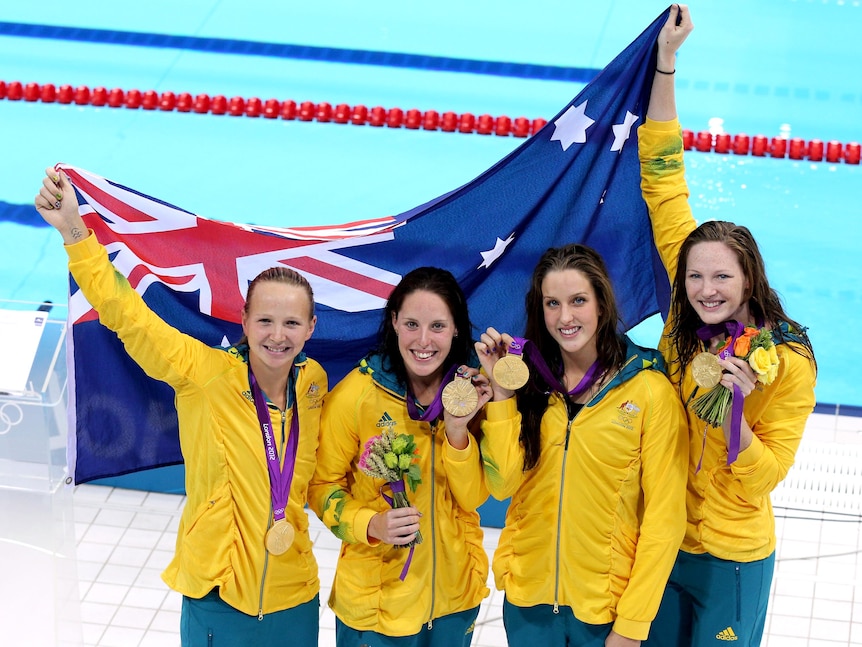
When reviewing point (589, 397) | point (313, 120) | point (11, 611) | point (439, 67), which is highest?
point (439, 67)

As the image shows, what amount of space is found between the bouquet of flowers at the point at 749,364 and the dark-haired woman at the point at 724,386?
0.11 feet

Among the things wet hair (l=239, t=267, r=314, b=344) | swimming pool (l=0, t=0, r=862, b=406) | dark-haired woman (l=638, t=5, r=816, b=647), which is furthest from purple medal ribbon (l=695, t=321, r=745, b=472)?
swimming pool (l=0, t=0, r=862, b=406)

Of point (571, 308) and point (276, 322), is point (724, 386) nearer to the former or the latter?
point (571, 308)

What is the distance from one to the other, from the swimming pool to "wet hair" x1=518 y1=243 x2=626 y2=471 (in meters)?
3.93

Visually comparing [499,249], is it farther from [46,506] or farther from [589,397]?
[46,506]

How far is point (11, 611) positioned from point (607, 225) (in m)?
2.52

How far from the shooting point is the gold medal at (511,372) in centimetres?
308

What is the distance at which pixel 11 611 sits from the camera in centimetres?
425

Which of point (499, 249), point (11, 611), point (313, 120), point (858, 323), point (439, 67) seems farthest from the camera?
point (439, 67)

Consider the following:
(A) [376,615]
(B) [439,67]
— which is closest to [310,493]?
(A) [376,615]

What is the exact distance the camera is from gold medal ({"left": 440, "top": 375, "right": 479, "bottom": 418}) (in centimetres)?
312

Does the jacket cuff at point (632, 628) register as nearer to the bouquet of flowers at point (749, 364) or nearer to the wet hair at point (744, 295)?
the bouquet of flowers at point (749, 364)

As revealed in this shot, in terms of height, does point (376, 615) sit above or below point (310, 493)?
below

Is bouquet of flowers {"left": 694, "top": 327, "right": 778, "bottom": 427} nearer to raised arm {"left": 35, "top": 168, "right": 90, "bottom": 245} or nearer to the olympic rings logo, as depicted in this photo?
raised arm {"left": 35, "top": 168, "right": 90, "bottom": 245}
